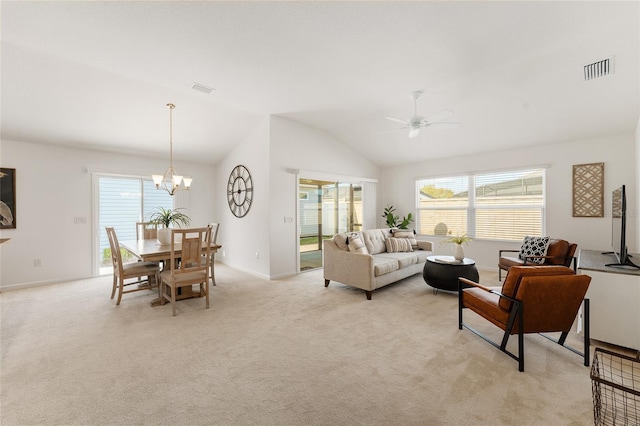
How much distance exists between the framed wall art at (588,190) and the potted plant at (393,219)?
10.1ft

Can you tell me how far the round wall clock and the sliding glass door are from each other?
1.05 metres

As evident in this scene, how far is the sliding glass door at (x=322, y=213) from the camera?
19.1ft

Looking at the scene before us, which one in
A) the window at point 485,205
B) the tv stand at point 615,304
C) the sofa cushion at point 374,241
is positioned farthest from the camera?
the window at point 485,205

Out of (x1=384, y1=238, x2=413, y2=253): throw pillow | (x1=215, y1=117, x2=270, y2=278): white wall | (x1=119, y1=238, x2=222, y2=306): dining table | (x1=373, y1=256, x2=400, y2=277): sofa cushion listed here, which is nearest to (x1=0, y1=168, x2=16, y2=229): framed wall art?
(x1=119, y1=238, x2=222, y2=306): dining table

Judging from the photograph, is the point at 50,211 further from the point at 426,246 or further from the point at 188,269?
the point at 426,246

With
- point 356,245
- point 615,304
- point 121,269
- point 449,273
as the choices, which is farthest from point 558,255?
point 121,269

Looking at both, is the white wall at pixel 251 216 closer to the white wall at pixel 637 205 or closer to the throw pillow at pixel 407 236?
the throw pillow at pixel 407 236

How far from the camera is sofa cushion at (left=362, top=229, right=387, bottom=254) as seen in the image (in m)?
4.96

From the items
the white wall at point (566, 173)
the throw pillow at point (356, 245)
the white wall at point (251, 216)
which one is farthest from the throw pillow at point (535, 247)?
the white wall at point (251, 216)

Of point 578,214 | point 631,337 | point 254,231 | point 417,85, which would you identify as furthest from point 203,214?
point 578,214

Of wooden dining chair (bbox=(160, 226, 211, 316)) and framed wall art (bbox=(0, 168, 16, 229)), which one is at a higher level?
framed wall art (bbox=(0, 168, 16, 229))

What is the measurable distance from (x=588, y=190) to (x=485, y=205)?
1594 mm

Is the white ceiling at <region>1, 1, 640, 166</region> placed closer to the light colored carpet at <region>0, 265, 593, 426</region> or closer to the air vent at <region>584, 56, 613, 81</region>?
the air vent at <region>584, 56, 613, 81</region>

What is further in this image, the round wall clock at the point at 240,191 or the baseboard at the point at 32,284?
the round wall clock at the point at 240,191
